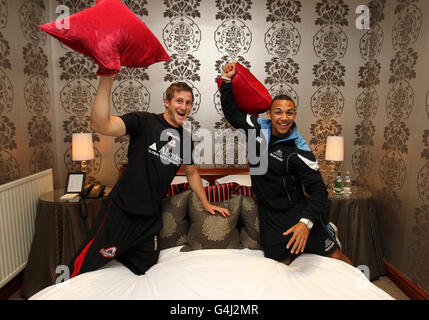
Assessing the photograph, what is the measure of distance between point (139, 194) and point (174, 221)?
15.5 inches

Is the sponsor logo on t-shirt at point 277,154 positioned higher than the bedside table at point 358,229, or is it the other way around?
the sponsor logo on t-shirt at point 277,154

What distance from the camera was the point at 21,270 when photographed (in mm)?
2037

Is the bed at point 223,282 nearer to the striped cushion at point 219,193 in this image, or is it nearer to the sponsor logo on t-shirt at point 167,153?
the striped cushion at point 219,193

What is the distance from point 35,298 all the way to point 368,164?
9.51ft

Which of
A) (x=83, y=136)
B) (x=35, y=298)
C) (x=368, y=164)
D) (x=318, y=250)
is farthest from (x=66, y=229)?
(x=368, y=164)

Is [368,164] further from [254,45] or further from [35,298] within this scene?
[35,298]

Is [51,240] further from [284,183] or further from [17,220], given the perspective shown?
[284,183]

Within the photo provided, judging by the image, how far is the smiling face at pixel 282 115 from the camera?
156 cm

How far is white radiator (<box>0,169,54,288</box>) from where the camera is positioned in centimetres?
184

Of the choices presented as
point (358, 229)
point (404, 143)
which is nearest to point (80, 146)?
point (358, 229)

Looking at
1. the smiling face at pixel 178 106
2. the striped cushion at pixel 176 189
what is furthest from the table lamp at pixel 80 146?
the smiling face at pixel 178 106

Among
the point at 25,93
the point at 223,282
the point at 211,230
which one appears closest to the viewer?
the point at 223,282

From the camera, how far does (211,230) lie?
1706mm

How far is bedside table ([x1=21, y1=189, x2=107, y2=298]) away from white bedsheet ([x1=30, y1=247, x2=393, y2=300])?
0.77 metres
